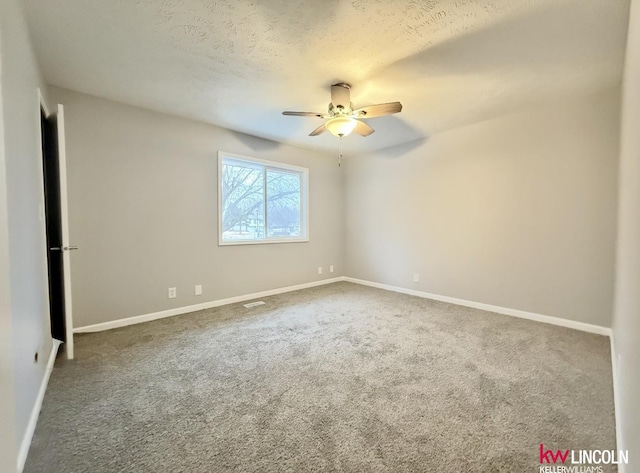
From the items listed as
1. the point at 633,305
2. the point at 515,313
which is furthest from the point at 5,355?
→ the point at 515,313

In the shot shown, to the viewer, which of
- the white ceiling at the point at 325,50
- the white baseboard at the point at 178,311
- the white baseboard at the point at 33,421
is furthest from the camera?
the white baseboard at the point at 178,311

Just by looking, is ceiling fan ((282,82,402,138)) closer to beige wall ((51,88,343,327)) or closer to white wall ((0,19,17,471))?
beige wall ((51,88,343,327))

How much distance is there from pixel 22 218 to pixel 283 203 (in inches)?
128

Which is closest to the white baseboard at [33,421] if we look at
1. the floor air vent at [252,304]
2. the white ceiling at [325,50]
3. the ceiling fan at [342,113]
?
the floor air vent at [252,304]

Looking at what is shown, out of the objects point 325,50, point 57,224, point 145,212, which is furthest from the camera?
point 145,212

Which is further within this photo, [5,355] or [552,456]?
[552,456]

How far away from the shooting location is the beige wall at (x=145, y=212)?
2789 millimetres

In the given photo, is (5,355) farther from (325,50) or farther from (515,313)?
(515,313)

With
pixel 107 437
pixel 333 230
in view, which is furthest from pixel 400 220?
pixel 107 437

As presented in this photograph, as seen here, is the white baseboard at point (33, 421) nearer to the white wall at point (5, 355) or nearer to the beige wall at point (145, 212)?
the white wall at point (5, 355)

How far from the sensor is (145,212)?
3.16m

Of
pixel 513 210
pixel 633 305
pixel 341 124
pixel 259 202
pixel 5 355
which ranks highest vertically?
pixel 341 124

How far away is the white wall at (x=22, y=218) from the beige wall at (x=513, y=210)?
4.17m

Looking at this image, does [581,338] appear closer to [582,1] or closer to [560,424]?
[560,424]
